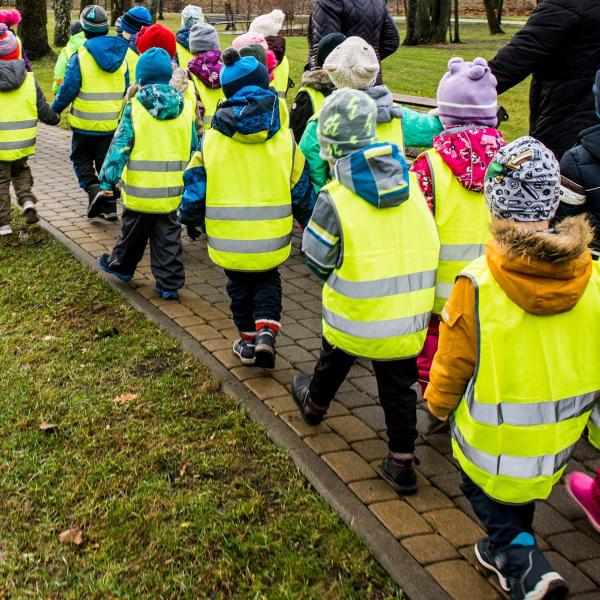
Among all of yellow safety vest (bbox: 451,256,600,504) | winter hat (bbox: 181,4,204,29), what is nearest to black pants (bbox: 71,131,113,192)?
winter hat (bbox: 181,4,204,29)

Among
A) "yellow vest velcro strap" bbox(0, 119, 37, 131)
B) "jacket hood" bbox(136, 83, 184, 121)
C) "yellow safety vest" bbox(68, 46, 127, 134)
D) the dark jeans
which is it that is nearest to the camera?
"jacket hood" bbox(136, 83, 184, 121)

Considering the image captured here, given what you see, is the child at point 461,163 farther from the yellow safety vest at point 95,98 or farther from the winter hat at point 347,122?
the yellow safety vest at point 95,98

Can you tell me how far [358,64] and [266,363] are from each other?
1.94 m

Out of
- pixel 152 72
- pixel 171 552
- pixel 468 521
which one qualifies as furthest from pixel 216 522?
pixel 152 72

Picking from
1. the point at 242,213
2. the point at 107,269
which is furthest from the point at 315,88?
the point at 107,269

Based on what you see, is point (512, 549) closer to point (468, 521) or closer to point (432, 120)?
point (468, 521)

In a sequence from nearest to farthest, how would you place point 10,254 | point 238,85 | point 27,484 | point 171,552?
point 171,552
point 27,484
point 238,85
point 10,254

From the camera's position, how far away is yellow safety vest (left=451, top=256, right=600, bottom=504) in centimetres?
319

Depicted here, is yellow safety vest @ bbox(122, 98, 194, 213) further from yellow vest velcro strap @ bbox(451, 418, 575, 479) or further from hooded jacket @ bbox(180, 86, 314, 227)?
yellow vest velcro strap @ bbox(451, 418, 575, 479)

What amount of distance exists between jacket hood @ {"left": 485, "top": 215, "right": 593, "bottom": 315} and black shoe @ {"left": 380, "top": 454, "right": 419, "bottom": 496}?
1.32m

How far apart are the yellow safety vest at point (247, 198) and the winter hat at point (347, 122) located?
1156 millimetres

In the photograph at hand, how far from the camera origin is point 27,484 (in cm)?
430

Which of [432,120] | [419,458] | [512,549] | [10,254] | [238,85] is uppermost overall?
[238,85]

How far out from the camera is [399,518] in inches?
155
